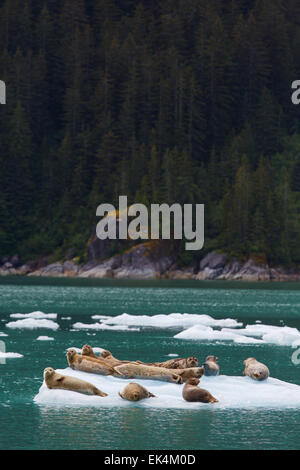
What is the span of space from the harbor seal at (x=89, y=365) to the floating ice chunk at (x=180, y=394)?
197 mm

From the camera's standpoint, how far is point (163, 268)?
14050 centimetres

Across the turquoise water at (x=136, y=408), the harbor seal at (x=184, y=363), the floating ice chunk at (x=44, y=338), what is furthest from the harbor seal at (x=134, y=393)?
the floating ice chunk at (x=44, y=338)

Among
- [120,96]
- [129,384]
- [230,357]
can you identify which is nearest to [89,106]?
[120,96]

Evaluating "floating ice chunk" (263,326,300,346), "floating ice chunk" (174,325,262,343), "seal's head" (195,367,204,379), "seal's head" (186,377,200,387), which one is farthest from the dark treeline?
"seal's head" (186,377,200,387)

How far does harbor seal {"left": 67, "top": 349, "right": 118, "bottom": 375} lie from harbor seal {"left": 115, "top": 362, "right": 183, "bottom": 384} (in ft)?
1.23

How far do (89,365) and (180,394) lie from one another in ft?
11.0

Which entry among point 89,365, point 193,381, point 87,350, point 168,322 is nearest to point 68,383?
point 89,365

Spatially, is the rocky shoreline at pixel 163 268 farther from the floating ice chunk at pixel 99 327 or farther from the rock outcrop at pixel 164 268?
the floating ice chunk at pixel 99 327

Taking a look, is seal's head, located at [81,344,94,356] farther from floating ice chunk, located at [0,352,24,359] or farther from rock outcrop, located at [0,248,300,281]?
rock outcrop, located at [0,248,300,281]

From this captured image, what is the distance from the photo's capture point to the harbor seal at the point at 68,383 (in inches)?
1117

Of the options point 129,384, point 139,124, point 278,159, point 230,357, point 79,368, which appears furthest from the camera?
point 139,124

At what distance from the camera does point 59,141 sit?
187m

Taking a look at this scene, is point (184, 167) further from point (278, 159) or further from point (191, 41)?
point (191, 41)
